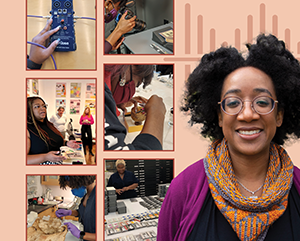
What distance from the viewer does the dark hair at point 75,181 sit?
1.67 meters

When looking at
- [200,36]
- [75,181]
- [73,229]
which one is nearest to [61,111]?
[75,181]

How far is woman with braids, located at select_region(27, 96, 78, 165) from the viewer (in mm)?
1641

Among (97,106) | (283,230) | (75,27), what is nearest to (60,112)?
(97,106)

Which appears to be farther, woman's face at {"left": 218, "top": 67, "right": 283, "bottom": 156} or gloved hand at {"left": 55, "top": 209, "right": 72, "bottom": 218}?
gloved hand at {"left": 55, "top": 209, "right": 72, "bottom": 218}

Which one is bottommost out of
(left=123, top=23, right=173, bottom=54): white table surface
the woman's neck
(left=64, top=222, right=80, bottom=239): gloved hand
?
(left=64, top=222, right=80, bottom=239): gloved hand

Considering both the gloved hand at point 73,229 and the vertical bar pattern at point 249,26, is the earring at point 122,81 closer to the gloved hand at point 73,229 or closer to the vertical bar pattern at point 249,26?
the vertical bar pattern at point 249,26

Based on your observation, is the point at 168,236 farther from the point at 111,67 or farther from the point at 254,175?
the point at 111,67

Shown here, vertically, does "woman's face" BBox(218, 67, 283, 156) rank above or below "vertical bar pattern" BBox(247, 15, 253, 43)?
below

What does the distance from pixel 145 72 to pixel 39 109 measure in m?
0.78

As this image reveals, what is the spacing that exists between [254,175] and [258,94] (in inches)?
13.7

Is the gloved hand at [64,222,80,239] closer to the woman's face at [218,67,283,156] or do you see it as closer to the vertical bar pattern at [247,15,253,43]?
the woman's face at [218,67,283,156]

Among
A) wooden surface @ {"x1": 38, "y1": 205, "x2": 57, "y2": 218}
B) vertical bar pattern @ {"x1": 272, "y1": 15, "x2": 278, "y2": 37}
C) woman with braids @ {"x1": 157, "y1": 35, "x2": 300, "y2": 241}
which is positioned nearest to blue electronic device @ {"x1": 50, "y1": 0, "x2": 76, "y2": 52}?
woman with braids @ {"x1": 157, "y1": 35, "x2": 300, "y2": 241}

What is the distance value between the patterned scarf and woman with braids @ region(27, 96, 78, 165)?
1.04 meters

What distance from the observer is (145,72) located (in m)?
1.61
